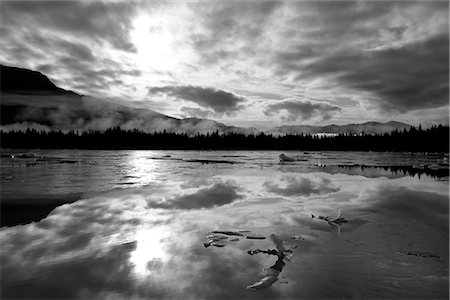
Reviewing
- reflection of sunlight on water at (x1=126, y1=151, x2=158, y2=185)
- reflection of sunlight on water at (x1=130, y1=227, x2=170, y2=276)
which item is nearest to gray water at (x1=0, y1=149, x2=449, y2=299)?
reflection of sunlight on water at (x1=130, y1=227, x2=170, y2=276)

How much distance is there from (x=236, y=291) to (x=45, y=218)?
25.5ft

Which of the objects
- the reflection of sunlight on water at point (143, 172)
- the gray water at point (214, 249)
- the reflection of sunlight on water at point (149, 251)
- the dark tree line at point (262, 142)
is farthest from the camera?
the dark tree line at point (262, 142)

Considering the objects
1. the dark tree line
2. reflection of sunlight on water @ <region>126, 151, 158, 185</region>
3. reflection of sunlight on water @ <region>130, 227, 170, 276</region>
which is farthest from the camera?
the dark tree line

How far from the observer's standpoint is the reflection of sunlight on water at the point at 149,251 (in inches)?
238

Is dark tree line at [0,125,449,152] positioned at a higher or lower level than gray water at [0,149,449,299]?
higher

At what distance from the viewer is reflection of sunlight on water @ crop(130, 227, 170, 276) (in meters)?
6.05

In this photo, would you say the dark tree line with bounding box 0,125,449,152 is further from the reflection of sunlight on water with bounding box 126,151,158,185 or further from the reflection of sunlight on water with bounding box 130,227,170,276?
the reflection of sunlight on water with bounding box 130,227,170,276

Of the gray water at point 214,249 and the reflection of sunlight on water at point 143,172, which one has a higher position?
the gray water at point 214,249

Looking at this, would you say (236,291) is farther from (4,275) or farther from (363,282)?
(4,275)

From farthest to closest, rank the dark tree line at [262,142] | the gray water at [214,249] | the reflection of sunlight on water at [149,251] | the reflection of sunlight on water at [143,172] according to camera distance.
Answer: the dark tree line at [262,142]
the reflection of sunlight on water at [143,172]
the reflection of sunlight on water at [149,251]
the gray water at [214,249]

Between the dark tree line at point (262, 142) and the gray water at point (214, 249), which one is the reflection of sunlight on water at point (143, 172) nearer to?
the gray water at point (214, 249)

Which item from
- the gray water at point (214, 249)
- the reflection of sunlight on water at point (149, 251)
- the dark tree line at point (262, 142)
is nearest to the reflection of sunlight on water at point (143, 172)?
the gray water at point (214, 249)

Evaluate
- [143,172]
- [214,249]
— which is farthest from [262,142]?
[214,249]

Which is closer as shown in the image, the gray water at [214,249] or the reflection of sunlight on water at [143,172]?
the gray water at [214,249]
